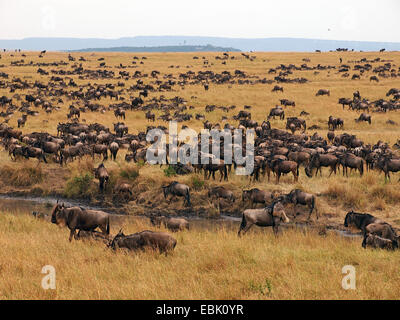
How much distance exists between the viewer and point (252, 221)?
12.9 meters

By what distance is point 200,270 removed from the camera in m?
8.78

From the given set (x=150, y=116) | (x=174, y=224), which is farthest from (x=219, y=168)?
(x=150, y=116)

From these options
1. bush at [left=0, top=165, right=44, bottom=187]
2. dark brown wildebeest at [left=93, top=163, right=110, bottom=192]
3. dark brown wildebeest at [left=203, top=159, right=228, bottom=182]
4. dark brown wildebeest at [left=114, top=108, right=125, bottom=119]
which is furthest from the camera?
dark brown wildebeest at [left=114, top=108, right=125, bottom=119]

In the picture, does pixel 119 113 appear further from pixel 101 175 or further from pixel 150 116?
pixel 101 175

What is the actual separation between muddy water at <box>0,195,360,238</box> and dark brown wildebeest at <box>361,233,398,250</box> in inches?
142

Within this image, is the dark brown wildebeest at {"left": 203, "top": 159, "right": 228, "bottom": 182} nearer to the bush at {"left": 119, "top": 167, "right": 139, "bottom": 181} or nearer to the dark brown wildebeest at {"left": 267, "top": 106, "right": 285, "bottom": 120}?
the bush at {"left": 119, "top": 167, "right": 139, "bottom": 181}

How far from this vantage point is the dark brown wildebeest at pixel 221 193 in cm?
1792

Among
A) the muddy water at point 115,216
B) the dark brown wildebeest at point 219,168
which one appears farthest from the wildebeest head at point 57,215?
the dark brown wildebeest at point 219,168

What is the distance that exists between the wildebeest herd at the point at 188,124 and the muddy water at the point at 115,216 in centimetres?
103

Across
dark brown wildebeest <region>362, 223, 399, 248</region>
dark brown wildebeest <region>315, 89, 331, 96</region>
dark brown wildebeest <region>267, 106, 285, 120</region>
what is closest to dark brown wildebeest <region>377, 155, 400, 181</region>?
dark brown wildebeest <region>362, 223, 399, 248</region>

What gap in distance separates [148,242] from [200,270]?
1622 millimetres

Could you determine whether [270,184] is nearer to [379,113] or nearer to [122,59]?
[379,113]

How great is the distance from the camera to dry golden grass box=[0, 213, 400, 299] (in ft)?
24.2
